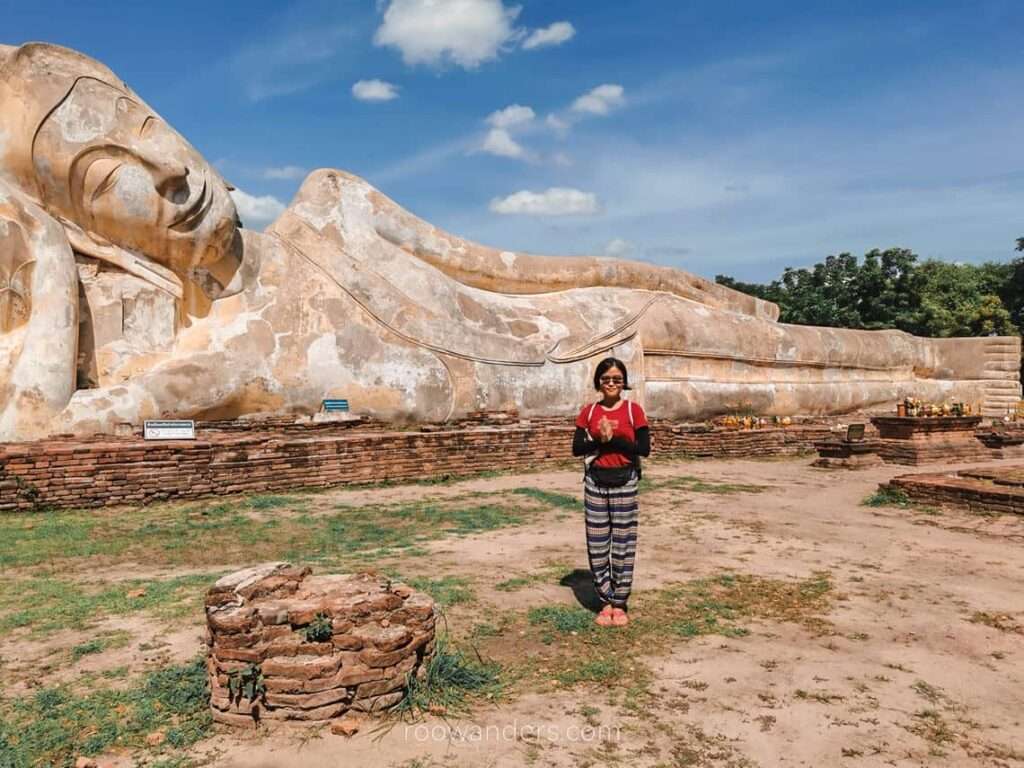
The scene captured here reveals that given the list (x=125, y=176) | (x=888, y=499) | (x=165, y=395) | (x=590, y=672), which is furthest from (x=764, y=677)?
(x=125, y=176)

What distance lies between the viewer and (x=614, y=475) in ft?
13.0

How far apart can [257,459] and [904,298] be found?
23.7 metres

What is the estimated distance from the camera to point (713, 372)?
12914 millimetres

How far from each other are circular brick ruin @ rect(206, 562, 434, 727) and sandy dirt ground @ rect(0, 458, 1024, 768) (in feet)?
0.34

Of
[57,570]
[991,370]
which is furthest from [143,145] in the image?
[991,370]

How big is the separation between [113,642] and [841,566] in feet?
14.0

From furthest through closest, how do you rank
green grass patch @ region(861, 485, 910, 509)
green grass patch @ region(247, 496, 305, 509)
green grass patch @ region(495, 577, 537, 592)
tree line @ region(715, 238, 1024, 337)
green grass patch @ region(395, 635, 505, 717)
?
tree line @ region(715, 238, 1024, 337)
green grass patch @ region(861, 485, 910, 509)
green grass patch @ region(247, 496, 305, 509)
green grass patch @ region(495, 577, 537, 592)
green grass patch @ region(395, 635, 505, 717)

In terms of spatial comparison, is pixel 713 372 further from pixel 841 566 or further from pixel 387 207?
pixel 841 566

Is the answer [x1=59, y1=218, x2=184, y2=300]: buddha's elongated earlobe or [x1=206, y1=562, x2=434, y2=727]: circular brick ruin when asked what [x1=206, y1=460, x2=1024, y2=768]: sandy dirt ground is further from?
[x1=59, y1=218, x2=184, y2=300]: buddha's elongated earlobe

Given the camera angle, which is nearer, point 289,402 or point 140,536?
point 140,536

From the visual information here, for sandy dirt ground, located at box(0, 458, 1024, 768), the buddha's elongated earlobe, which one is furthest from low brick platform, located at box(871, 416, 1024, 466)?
the buddha's elongated earlobe

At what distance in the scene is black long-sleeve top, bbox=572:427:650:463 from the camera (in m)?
3.93

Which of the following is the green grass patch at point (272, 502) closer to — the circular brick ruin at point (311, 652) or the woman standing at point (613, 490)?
the woman standing at point (613, 490)

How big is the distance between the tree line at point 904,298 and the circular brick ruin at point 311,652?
2376 centimetres
